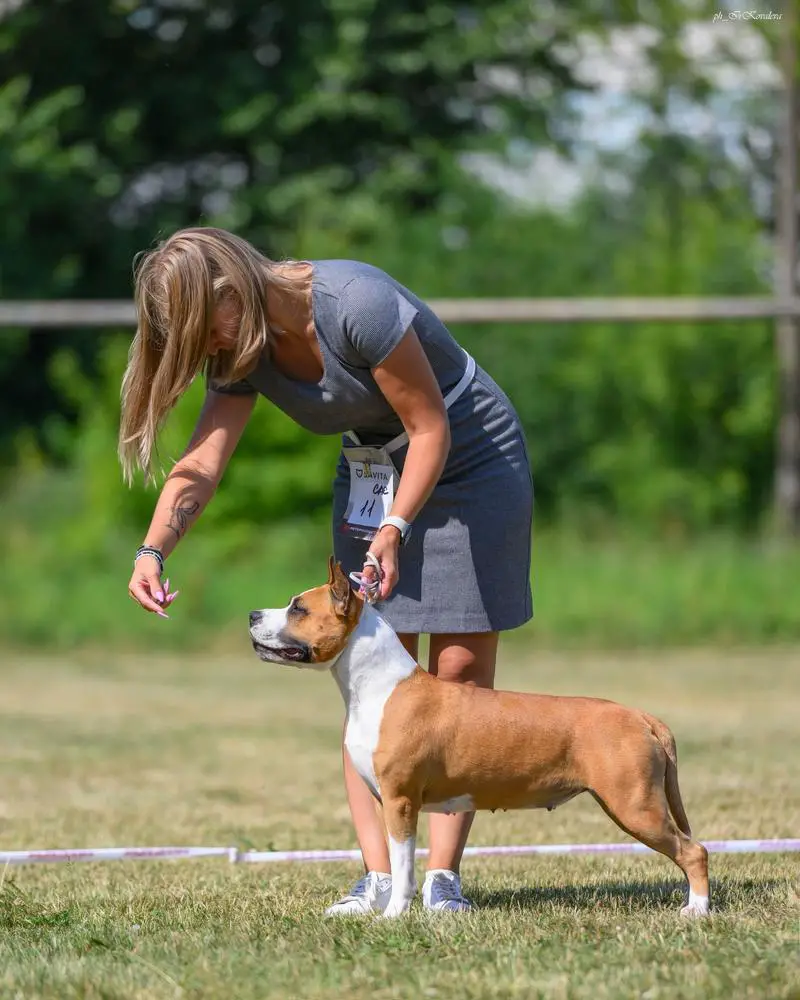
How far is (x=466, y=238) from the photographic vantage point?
17.0 m

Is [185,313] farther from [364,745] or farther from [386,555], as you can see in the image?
[364,745]

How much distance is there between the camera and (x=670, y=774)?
4.00 metres

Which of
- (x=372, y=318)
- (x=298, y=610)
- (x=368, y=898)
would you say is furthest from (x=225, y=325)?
(x=368, y=898)

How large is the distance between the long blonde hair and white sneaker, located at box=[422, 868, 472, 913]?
1315mm

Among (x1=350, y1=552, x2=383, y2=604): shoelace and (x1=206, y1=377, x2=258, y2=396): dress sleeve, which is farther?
(x1=206, y1=377, x2=258, y2=396): dress sleeve

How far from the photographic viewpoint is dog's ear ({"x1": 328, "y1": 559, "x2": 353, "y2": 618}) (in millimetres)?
3902

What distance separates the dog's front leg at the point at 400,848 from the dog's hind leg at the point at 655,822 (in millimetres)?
467

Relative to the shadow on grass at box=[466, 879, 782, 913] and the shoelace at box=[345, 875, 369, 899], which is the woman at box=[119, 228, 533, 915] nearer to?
the shoelace at box=[345, 875, 369, 899]

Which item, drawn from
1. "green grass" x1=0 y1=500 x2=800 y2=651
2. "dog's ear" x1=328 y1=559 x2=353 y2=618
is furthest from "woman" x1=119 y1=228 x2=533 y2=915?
"green grass" x1=0 y1=500 x2=800 y2=651

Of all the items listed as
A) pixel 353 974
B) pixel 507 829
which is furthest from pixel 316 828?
pixel 353 974

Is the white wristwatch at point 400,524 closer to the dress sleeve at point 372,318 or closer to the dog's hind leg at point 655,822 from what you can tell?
the dress sleeve at point 372,318

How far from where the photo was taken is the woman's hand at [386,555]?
3807 millimetres

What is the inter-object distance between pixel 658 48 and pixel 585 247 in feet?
12.0

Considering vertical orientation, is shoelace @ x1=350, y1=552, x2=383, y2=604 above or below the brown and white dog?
above
